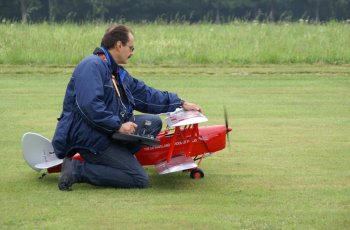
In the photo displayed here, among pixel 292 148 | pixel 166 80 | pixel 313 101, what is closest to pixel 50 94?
pixel 166 80

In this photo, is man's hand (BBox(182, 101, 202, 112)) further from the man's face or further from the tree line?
the tree line

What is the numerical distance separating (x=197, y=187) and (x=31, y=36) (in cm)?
1544

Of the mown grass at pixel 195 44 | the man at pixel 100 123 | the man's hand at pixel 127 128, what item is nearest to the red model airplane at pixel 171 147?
the man at pixel 100 123

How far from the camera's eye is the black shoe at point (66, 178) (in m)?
7.08

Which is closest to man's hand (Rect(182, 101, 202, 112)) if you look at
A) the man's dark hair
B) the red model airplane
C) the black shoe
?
the red model airplane

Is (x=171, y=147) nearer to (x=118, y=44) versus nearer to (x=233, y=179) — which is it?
(x=233, y=179)

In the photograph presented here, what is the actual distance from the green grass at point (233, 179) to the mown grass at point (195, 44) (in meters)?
4.87

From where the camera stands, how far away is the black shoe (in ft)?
23.2

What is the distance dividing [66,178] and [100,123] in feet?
1.93

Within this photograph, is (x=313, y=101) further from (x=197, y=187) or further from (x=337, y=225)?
(x=337, y=225)

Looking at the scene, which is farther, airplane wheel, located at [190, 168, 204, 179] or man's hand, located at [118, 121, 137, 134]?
airplane wheel, located at [190, 168, 204, 179]

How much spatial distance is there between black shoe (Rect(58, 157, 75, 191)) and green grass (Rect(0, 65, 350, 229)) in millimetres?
117

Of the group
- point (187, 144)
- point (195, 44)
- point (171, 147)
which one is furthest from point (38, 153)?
point (195, 44)

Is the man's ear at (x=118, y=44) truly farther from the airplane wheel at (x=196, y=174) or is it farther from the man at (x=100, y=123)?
the airplane wheel at (x=196, y=174)
